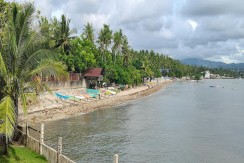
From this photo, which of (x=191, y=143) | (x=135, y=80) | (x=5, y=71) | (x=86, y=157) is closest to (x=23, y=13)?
(x=5, y=71)

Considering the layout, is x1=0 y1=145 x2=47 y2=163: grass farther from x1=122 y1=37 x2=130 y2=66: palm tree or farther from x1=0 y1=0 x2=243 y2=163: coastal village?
x1=122 y1=37 x2=130 y2=66: palm tree

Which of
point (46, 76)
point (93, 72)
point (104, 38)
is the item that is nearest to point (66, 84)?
point (93, 72)

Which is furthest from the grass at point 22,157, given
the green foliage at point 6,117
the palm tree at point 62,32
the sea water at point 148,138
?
the palm tree at point 62,32

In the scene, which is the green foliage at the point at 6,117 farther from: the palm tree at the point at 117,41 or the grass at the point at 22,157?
the palm tree at the point at 117,41

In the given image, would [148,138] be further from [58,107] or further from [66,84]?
[66,84]

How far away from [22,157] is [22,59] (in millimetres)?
5049

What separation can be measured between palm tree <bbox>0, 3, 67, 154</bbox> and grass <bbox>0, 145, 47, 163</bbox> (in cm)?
49

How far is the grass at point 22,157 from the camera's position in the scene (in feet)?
51.2

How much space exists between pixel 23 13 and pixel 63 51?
46.0m

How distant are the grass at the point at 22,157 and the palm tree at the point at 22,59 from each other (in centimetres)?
49

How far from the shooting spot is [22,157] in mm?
16203

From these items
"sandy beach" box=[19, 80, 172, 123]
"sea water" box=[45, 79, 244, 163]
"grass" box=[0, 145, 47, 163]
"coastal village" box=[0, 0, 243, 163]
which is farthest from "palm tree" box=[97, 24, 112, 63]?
"grass" box=[0, 145, 47, 163]

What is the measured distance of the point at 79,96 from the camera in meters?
59.2

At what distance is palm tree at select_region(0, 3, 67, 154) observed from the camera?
50.3ft
